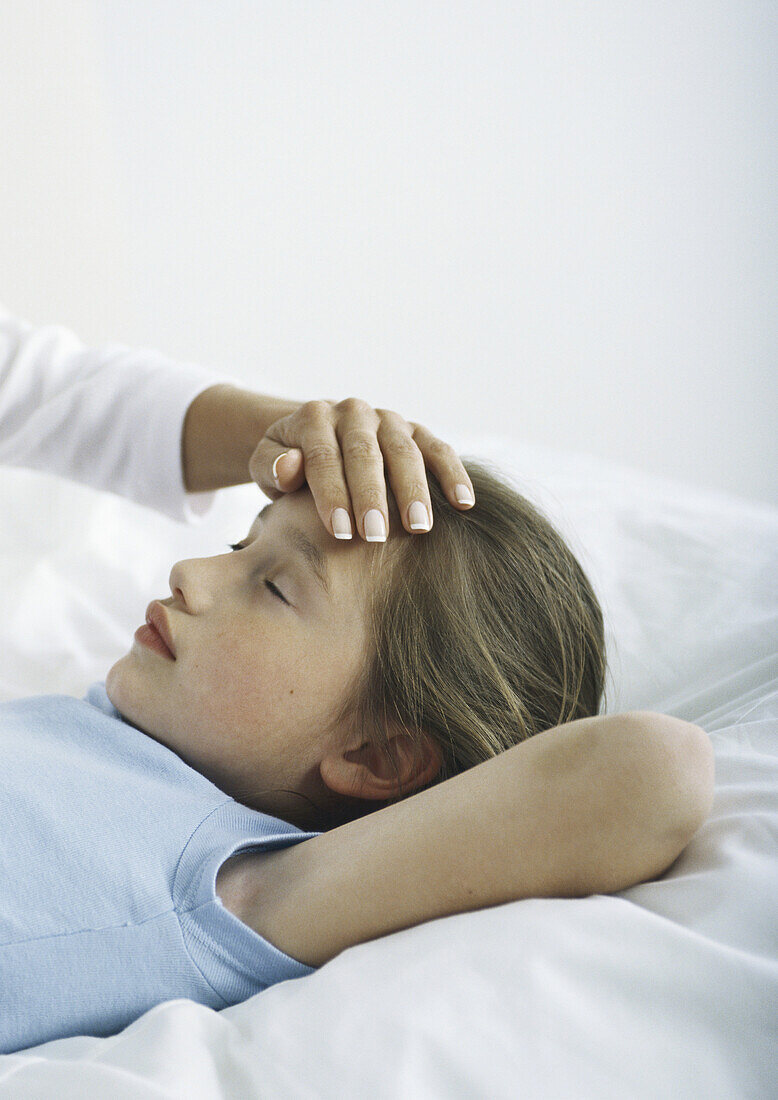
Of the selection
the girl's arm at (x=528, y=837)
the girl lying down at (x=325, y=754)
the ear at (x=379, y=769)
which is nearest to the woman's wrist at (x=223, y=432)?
the girl lying down at (x=325, y=754)

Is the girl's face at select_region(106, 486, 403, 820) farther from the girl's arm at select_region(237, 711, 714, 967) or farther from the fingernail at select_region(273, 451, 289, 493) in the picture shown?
the girl's arm at select_region(237, 711, 714, 967)

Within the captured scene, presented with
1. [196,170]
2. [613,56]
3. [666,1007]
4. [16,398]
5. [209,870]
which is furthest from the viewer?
[196,170]

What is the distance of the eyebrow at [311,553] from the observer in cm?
66

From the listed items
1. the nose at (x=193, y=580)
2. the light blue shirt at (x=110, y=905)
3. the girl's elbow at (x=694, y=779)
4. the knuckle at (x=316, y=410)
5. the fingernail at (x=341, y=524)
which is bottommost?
the light blue shirt at (x=110, y=905)

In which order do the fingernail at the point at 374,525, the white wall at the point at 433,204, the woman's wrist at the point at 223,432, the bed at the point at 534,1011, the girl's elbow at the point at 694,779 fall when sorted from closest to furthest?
1. the bed at the point at 534,1011
2. the girl's elbow at the point at 694,779
3. the fingernail at the point at 374,525
4. the woman's wrist at the point at 223,432
5. the white wall at the point at 433,204

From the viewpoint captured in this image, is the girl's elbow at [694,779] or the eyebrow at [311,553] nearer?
the girl's elbow at [694,779]

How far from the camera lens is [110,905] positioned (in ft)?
1.67

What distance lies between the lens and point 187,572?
68cm

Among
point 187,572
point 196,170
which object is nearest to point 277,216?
point 196,170

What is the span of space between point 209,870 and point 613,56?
6.13 ft

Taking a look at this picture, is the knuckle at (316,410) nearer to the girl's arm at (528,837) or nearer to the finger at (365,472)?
the finger at (365,472)

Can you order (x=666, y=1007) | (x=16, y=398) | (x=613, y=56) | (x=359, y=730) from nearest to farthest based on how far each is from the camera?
(x=666, y=1007) < (x=359, y=730) < (x=16, y=398) < (x=613, y=56)

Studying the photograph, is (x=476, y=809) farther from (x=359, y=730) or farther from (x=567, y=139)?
(x=567, y=139)

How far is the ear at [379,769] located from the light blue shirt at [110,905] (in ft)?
0.27
